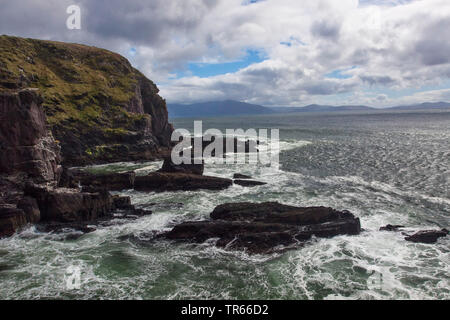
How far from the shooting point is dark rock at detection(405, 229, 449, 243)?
26125 mm

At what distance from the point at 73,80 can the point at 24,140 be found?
5930 centimetres

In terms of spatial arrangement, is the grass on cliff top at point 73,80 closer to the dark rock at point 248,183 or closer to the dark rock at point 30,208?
the dark rock at point 248,183

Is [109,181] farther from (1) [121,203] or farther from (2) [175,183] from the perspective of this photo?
(1) [121,203]

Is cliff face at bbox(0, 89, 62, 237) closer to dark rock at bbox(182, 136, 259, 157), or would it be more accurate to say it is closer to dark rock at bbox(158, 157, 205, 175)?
dark rock at bbox(158, 157, 205, 175)

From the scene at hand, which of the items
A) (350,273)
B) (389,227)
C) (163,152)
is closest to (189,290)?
(350,273)

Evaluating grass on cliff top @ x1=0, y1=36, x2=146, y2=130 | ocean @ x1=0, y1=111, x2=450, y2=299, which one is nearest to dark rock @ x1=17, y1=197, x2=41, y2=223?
ocean @ x1=0, y1=111, x2=450, y2=299

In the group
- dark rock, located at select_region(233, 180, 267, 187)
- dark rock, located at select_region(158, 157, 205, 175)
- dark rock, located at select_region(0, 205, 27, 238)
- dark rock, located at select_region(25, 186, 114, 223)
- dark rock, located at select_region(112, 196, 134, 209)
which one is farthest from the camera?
dark rock, located at select_region(158, 157, 205, 175)

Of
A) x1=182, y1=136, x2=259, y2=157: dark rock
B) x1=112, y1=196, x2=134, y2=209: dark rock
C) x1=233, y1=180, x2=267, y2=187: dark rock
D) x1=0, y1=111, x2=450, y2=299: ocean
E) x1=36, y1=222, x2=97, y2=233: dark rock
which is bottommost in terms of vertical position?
x1=0, y1=111, x2=450, y2=299: ocean

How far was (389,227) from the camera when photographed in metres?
28.6

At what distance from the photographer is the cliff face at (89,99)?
2621 inches

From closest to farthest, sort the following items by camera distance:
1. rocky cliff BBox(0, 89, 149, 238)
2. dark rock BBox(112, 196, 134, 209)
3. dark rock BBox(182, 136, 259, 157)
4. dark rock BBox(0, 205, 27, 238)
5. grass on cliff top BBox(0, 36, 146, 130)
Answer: dark rock BBox(0, 205, 27, 238)
rocky cliff BBox(0, 89, 149, 238)
dark rock BBox(112, 196, 134, 209)
grass on cliff top BBox(0, 36, 146, 130)
dark rock BBox(182, 136, 259, 157)

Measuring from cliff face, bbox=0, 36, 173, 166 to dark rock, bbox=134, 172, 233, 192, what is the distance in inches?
983

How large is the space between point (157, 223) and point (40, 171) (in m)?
16.9

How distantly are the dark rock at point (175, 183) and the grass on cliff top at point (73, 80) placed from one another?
3273 cm
